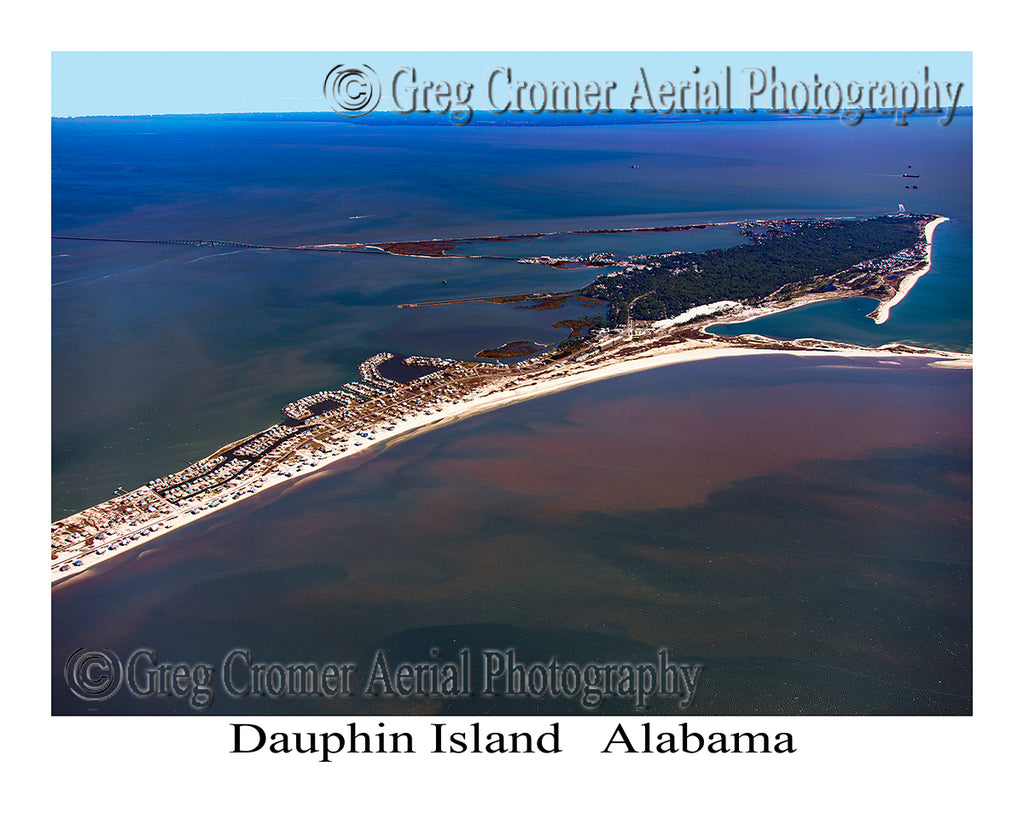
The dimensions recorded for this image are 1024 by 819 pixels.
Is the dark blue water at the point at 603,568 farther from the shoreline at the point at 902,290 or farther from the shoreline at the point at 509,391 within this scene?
the shoreline at the point at 902,290

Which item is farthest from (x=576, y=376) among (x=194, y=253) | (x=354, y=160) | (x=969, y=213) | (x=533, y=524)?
(x=354, y=160)

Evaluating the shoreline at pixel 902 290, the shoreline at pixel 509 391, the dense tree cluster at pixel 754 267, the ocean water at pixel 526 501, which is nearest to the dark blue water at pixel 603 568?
the ocean water at pixel 526 501

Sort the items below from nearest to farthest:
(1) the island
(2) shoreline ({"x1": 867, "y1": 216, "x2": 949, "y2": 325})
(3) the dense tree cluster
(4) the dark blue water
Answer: (4) the dark blue water → (1) the island → (2) shoreline ({"x1": 867, "y1": 216, "x2": 949, "y2": 325}) → (3) the dense tree cluster

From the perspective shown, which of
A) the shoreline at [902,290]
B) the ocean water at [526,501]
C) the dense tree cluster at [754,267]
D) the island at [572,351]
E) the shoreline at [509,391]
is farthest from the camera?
the dense tree cluster at [754,267]

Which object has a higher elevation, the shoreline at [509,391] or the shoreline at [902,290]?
the shoreline at [902,290]

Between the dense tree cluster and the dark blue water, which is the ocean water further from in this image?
the dense tree cluster

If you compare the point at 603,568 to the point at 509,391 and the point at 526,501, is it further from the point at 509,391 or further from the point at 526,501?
the point at 509,391

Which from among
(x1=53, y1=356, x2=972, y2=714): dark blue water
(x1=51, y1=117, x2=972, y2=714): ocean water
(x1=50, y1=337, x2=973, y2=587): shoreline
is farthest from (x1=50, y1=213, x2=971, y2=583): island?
(x1=53, y1=356, x2=972, y2=714): dark blue water
